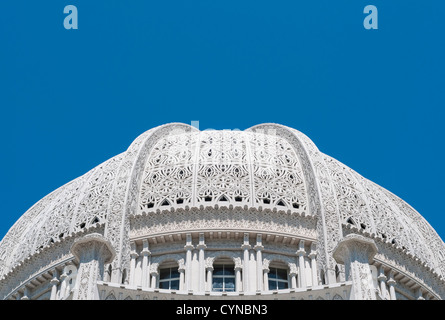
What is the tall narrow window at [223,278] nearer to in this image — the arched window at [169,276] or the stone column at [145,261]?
the arched window at [169,276]

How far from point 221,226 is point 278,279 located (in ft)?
8.64

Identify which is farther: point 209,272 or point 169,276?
point 169,276

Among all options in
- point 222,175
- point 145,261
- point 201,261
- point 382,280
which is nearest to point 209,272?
point 201,261

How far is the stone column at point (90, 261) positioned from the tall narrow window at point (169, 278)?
952 cm

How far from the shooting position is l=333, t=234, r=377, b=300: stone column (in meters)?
20.3

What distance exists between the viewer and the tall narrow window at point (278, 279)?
102 ft

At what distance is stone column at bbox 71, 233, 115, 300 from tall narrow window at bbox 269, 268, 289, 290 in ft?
34.2

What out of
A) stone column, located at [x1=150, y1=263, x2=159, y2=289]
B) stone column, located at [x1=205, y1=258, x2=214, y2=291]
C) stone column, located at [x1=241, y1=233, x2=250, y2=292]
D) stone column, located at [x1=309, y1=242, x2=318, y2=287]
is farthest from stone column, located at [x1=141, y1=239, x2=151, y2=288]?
stone column, located at [x1=309, y1=242, x2=318, y2=287]

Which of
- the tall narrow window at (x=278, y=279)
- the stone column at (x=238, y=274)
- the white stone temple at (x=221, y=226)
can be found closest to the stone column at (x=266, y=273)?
the white stone temple at (x=221, y=226)

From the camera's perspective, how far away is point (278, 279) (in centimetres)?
3142

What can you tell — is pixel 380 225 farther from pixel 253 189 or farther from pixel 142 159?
pixel 142 159

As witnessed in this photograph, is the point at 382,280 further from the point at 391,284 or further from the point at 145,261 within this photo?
the point at 145,261
